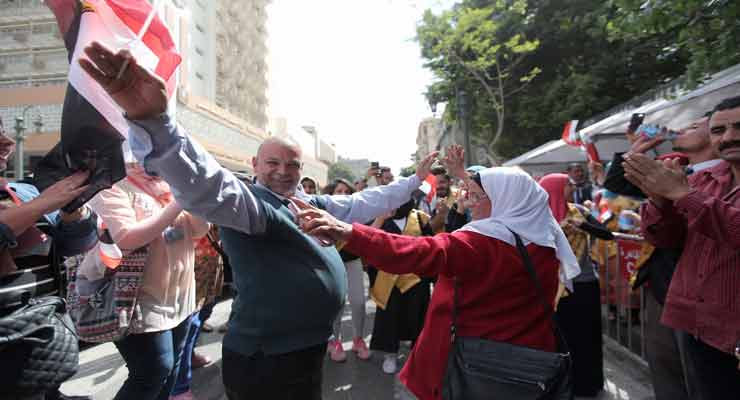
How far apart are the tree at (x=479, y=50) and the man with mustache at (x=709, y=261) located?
36.5 feet

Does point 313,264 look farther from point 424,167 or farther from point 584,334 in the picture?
point 584,334

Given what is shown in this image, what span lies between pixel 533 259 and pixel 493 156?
13.6 metres

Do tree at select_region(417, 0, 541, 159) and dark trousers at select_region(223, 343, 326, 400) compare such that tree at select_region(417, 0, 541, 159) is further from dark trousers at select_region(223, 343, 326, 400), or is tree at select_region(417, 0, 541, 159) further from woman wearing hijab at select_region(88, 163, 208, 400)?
dark trousers at select_region(223, 343, 326, 400)

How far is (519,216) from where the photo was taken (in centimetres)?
204

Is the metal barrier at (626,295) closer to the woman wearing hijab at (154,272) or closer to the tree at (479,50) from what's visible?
the woman wearing hijab at (154,272)

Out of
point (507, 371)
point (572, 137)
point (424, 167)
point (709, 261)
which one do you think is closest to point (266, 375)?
point (507, 371)

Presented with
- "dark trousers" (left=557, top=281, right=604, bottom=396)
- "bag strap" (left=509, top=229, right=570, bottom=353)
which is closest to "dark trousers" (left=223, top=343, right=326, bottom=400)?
"bag strap" (left=509, top=229, right=570, bottom=353)

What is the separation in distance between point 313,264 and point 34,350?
3.83ft

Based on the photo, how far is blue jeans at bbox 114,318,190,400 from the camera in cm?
224

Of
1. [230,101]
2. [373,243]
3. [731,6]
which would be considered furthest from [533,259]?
[230,101]

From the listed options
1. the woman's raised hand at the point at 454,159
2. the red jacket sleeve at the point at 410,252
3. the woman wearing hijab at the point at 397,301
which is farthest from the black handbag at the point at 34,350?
the woman wearing hijab at the point at 397,301

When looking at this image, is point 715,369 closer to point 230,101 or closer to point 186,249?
point 186,249

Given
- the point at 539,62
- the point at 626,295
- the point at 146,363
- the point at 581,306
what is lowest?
the point at 626,295

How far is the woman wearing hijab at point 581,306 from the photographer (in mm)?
3475
